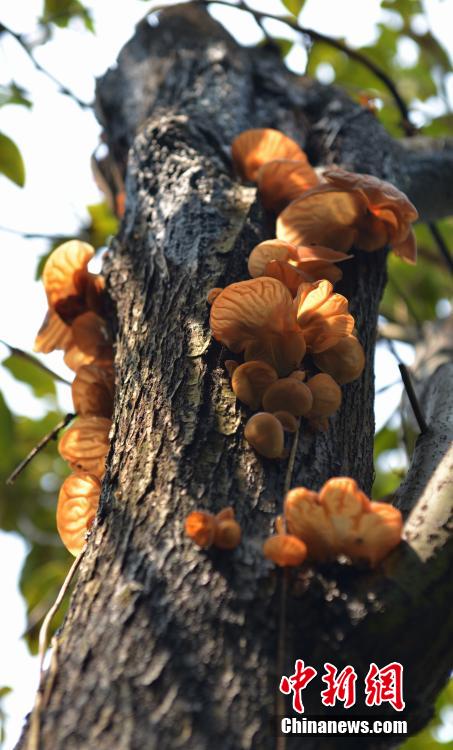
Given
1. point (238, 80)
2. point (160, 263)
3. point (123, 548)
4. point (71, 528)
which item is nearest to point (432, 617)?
point (123, 548)

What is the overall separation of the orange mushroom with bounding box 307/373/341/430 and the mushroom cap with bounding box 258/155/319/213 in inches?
34.4

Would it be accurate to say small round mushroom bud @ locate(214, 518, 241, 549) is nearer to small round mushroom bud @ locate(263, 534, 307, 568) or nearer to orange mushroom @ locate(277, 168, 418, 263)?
small round mushroom bud @ locate(263, 534, 307, 568)

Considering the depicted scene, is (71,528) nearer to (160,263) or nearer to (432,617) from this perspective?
(160,263)

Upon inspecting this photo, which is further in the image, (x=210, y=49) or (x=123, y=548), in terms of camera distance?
(x=210, y=49)

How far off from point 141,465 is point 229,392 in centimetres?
29

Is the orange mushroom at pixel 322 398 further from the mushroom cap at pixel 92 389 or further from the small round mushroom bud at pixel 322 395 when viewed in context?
the mushroom cap at pixel 92 389

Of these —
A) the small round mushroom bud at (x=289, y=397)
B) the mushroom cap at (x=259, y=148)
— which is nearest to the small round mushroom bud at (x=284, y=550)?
the small round mushroom bud at (x=289, y=397)

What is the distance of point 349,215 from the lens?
2.37 m

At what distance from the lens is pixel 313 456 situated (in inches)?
74.1

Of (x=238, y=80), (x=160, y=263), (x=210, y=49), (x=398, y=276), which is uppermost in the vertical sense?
(x=398, y=276)

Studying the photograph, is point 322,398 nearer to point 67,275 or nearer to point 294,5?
point 67,275

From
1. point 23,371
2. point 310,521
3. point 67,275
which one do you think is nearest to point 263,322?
point 310,521

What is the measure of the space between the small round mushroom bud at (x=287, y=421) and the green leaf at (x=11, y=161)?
6.79 ft

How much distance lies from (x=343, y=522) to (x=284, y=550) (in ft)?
0.43
